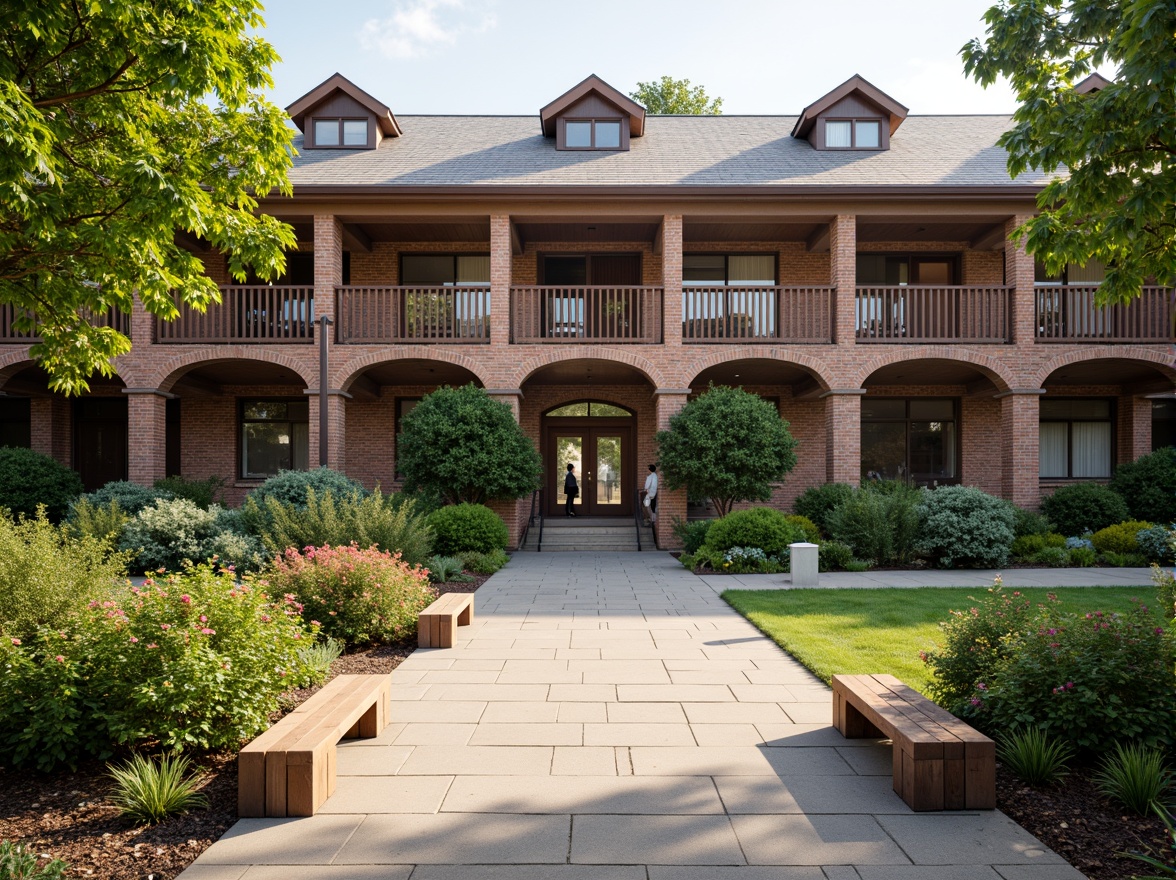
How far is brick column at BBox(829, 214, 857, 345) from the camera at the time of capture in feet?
52.4

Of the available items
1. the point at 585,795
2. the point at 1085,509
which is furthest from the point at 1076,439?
the point at 585,795

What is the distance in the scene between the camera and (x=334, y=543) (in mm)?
9039

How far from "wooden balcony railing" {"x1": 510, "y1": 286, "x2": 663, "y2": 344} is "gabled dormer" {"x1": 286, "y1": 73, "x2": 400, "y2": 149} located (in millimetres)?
6008

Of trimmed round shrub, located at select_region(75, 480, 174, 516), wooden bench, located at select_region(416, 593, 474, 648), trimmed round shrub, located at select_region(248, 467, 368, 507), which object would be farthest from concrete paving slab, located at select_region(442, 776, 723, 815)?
trimmed round shrub, located at select_region(75, 480, 174, 516)

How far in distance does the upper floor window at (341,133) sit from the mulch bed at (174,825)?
17.5 metres

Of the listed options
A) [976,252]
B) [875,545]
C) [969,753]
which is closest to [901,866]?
[969,753]

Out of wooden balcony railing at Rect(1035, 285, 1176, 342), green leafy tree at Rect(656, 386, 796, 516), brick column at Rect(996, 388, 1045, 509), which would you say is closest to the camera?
green leafy tree at Rect(656, 386, 796, 516)

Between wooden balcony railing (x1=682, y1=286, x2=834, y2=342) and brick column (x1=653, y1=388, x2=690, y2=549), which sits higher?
wooden balcony railing (x1=682, y1=286, x2=834, y2=342)

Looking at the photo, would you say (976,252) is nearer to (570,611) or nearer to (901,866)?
(570,611)

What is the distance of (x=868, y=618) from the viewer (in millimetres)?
7625

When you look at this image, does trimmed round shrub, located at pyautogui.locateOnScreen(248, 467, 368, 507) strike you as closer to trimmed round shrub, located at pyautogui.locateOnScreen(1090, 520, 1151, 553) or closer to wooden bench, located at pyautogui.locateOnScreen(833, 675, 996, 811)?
wooden bench, located at pyautogui.locateOnScreen(833, 675, 996, 811)

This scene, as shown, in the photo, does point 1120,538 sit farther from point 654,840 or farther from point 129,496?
point 129,496

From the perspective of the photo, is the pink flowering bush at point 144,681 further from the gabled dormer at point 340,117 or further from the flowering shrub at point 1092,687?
the gabled dormer at point 340,117

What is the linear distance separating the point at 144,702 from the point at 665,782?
256cm
